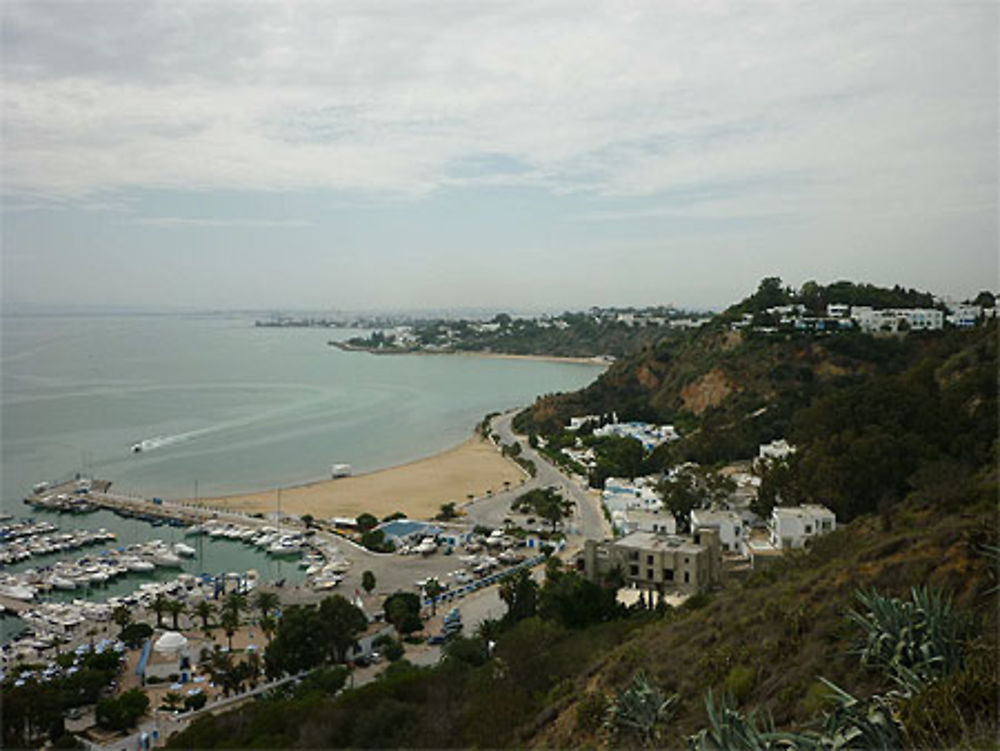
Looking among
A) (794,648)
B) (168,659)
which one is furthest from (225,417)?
(794,648)

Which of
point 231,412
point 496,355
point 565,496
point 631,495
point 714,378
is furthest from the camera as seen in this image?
point 496,355

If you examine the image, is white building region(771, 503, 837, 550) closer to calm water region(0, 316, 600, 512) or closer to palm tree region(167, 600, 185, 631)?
palm tree region(167, 600, 185, 631)

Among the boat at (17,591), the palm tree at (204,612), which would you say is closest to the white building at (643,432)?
the palm tree at (204,612)

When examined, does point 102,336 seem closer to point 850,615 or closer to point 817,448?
point 817,448

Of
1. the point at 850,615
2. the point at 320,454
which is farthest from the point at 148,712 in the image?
the point at 320,454

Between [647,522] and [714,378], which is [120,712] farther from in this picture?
[714,378]

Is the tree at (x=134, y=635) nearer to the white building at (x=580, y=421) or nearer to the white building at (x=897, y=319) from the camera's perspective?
the white building at (x=580, y=421)
